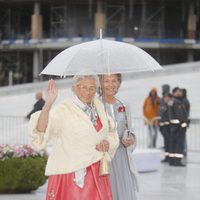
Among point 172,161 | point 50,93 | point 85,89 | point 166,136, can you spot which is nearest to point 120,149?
point 85,89

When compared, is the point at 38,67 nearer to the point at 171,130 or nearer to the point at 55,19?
the point at 55,19

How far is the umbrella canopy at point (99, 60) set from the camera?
6523 mm

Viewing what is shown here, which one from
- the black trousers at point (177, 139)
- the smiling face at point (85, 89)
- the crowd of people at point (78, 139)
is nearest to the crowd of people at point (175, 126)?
the black trousers at point (177, 139)

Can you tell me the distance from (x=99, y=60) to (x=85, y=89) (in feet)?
1.63

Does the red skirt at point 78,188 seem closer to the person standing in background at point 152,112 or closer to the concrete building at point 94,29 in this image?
the person standing in background at point 152,112

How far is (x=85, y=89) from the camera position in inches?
246

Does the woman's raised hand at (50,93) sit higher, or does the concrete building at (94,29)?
the concrete building at (94,29)

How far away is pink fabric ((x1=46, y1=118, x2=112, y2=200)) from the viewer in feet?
19.9

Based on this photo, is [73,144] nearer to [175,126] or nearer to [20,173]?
[20,173]

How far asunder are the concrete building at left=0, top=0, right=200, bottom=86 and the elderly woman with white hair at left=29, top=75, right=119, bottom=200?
51.8 m

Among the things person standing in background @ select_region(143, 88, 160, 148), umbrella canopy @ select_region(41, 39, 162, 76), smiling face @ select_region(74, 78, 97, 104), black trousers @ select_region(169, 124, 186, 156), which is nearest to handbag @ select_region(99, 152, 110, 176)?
smiling face @ select_region(74, 78, 97, 104)

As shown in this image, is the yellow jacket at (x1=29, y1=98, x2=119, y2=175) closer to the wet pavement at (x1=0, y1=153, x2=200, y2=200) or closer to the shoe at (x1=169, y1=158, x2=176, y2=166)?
the wet pavement at (x1=0, y1=153, x2=200, y2=200)

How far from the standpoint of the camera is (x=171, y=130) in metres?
17.1

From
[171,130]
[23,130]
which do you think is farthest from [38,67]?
[171,130]
